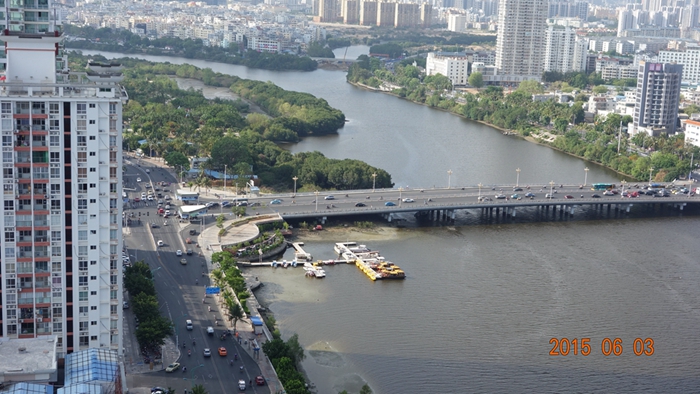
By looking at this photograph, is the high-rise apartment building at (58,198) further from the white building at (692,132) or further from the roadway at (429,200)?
the white building at (692,132)

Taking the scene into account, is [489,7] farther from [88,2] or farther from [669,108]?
[669,108]

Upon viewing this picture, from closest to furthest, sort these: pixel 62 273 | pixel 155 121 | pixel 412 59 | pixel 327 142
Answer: pixel 62 273 < pixel 155 121 < pixel 327 142 < pixel 412 59

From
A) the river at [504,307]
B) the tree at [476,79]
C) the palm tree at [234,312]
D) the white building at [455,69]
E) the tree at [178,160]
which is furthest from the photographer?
the white building at [455,69]

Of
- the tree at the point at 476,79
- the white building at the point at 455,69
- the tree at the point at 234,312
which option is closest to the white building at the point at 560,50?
the white building at the point at 455,69

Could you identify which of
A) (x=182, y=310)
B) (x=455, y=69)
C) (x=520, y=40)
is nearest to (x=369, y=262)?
A: (x=182, y=310)

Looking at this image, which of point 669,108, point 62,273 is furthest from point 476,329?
point 669,108
